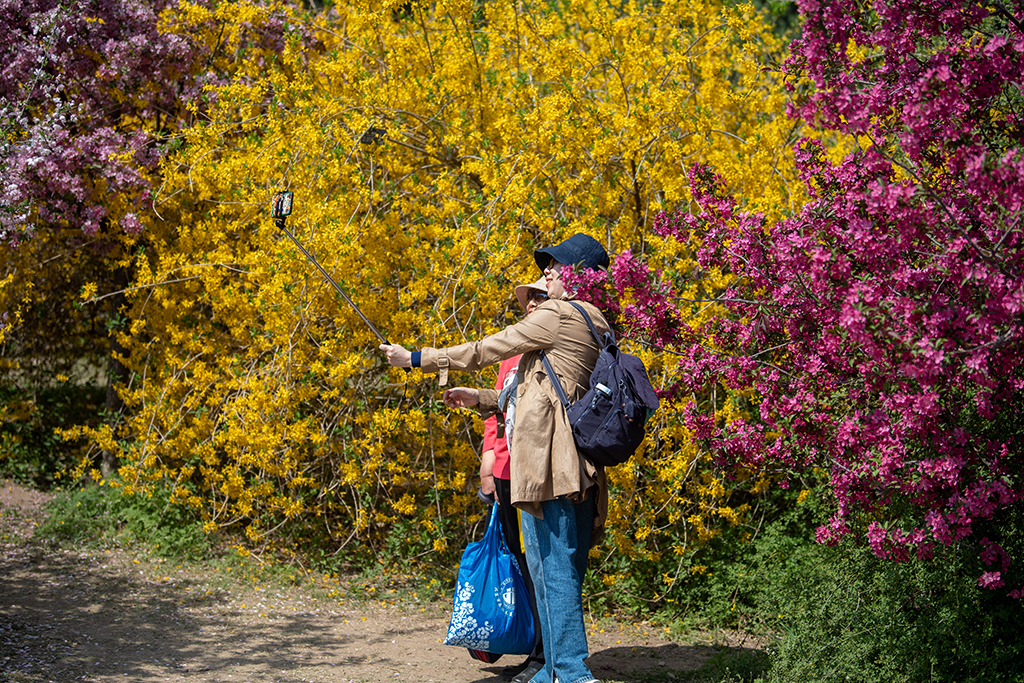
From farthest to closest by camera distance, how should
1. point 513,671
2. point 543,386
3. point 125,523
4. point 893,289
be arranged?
1. point 125,523
2. point 513,671
3. point 543,386
4. point 893,289

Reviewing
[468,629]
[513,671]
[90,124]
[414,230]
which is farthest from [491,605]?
[90,124]

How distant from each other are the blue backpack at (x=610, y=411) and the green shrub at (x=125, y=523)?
3.41 metres

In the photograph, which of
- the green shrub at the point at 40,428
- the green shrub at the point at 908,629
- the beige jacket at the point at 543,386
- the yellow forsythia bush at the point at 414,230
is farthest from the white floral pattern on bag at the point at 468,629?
the green shrub at the point at 40,428

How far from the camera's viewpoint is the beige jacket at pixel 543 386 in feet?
10.7

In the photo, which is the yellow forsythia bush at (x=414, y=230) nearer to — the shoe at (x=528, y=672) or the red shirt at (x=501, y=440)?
the red shirt at (x=501, y=440)

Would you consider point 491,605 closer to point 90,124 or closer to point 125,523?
point 125,523

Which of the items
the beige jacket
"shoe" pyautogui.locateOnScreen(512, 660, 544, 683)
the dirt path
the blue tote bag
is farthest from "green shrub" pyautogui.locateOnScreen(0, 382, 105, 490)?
the beige jacket

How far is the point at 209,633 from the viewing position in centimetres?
461

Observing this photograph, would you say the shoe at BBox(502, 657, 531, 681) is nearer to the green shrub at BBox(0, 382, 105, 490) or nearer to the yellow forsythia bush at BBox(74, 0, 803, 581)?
the yellow forsythia bush at BBox(74, 0, 803, 581)

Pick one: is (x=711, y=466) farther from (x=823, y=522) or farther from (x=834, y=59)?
(x=834, y=59)

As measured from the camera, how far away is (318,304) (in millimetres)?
5289

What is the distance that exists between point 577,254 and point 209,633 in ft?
8.84

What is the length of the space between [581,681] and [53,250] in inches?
202

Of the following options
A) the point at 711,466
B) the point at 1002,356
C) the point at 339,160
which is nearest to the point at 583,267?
the point at 1002,356
